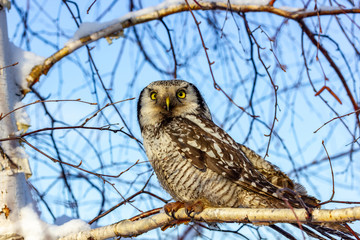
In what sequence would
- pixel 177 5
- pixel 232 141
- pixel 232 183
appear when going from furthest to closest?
pixel 177 5 < pixel 232 141 < pixel 232 183

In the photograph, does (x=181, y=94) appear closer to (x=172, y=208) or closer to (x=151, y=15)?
(x=151, y=15)

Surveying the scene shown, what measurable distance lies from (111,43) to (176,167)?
47.6 inches

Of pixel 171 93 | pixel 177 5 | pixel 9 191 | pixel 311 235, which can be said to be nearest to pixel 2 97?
pixel 9 191

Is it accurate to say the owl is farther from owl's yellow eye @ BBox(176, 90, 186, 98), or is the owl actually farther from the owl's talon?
owl's yellow eye @ BBox(176, 90, 186, 98)

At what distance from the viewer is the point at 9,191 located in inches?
107

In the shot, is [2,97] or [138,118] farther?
[138,118]

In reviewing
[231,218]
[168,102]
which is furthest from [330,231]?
[168,102]

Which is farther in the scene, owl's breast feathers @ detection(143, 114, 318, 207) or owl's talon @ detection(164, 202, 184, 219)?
owl's breast feathers @ detection(143, 114, 318, 207)

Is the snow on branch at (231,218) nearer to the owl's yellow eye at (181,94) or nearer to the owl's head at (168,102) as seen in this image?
the owl's head at (168,102)

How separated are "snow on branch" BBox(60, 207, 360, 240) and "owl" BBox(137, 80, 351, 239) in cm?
12

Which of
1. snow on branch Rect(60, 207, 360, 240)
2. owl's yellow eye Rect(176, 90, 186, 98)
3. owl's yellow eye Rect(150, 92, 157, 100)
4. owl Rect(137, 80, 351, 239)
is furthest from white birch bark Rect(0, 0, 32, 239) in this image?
owl's yellow eye Rect(176, 90, 186, 98)

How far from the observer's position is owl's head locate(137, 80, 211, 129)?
125 inches

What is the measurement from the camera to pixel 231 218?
7.34 ft

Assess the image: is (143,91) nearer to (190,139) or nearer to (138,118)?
(138,118)
